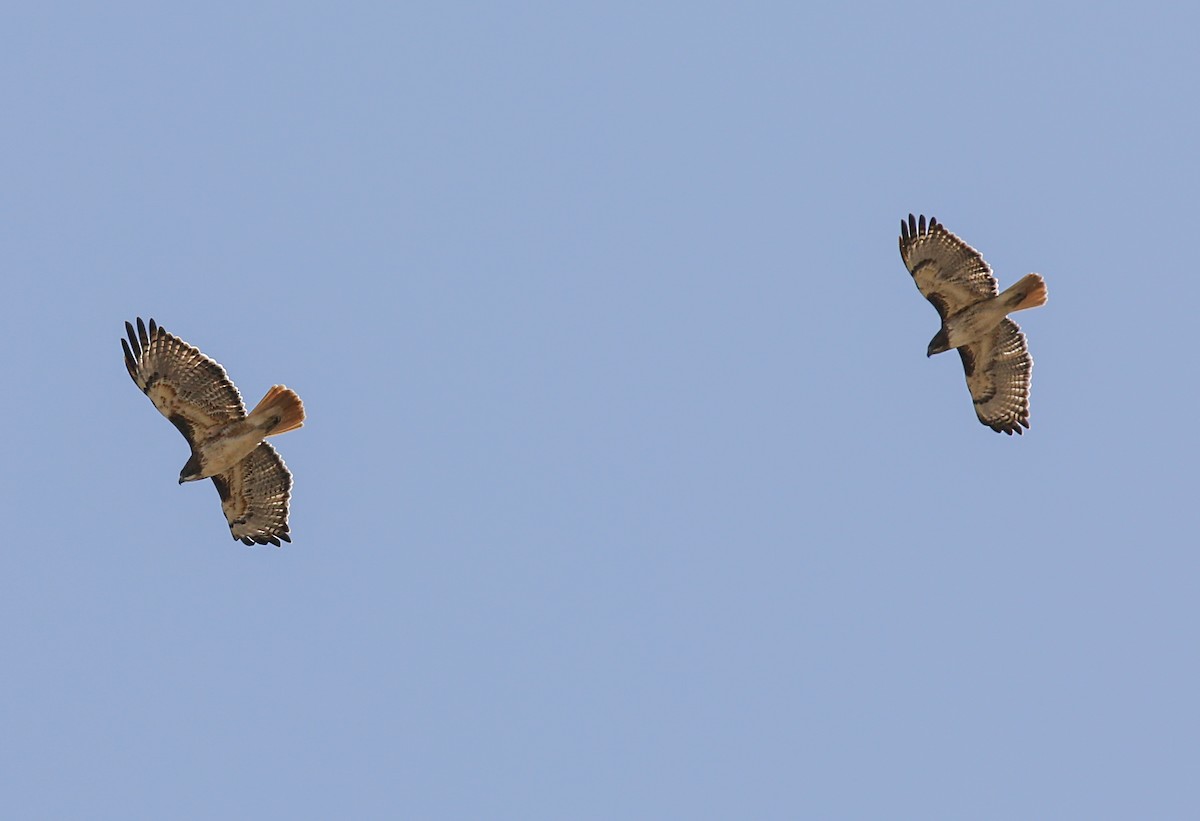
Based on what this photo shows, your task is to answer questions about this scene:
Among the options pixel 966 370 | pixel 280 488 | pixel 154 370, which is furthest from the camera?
pixel 966 370

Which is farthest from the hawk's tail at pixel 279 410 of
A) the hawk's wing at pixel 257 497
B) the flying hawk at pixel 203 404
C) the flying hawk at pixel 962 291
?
the flying hawk at pixel 962 291

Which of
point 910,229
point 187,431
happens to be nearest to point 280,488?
point 187,431

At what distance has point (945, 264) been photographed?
70.2ft

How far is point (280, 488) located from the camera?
21062mm

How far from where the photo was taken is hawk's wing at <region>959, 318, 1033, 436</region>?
22.6 meters

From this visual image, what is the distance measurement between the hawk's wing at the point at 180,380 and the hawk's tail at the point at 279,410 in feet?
0.88

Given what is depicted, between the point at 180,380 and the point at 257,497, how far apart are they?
213cm

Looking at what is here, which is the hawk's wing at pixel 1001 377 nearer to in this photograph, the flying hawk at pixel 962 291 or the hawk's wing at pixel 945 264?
the flying hawk at pixel 962 291

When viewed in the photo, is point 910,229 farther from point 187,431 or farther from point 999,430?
point 187,431

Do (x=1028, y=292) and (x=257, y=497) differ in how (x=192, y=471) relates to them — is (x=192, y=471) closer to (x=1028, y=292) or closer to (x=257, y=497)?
(x=257, y=497)

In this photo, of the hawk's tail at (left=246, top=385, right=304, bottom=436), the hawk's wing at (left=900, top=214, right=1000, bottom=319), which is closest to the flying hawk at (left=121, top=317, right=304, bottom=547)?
the hawk's tail at (left=246, top=385, right=304, bottom=436)

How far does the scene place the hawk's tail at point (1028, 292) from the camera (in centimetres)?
2091

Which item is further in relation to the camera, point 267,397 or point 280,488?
point 280,488

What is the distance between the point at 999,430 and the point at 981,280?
2.56 meters
